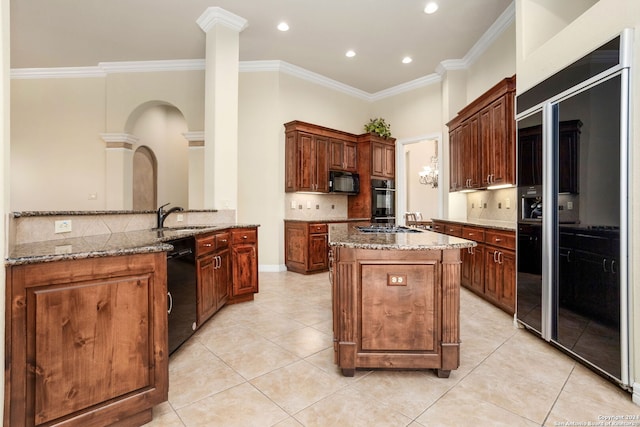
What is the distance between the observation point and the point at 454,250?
1873 millimetres

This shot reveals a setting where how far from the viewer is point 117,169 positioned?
17.8ft

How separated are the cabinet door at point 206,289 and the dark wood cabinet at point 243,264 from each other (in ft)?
1.48

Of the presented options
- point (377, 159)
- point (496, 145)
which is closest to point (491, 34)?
point (496, 145)

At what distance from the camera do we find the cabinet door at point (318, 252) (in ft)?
16.0

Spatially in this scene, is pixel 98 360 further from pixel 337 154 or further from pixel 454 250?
pixel 337 154

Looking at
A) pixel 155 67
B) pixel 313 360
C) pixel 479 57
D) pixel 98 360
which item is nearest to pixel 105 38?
pixel 155 67

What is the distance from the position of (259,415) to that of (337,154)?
4.63 metres

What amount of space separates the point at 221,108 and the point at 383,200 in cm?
350

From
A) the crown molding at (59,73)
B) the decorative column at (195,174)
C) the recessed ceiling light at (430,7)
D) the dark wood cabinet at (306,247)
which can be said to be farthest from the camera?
the decorative column at (195,174)

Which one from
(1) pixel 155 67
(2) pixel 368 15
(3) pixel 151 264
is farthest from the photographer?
(1) pixel 155 67

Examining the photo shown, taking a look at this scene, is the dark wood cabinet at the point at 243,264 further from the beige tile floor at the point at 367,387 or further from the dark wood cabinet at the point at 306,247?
the dark wood cabinet at the point at 306,247

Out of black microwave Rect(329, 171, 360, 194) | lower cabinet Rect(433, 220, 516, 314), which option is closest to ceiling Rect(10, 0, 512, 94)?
black microwave Rect(329, 171, 360, 194)

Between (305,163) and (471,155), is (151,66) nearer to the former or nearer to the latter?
(305,163)

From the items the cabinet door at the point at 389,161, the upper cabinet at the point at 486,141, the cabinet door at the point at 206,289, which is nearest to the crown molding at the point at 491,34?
the upper cabinet at the point at 486,141
